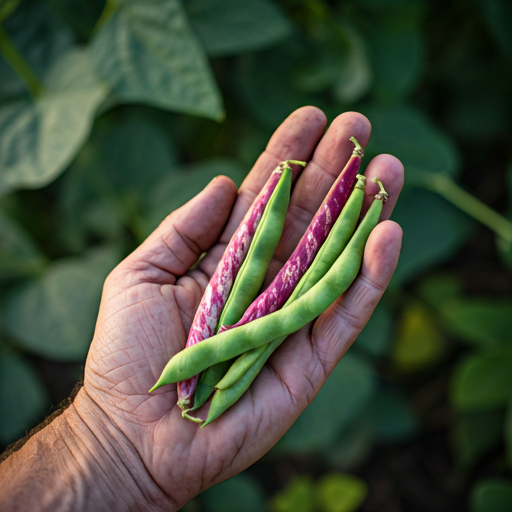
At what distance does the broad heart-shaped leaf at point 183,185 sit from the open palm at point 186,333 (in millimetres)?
566

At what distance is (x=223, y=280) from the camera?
6.74 feet

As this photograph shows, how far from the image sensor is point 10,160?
7.82 feet

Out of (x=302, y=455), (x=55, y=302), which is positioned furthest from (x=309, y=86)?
(x=302, y=455)

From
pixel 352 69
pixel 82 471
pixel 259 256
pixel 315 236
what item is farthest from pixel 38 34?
pixel 82 471

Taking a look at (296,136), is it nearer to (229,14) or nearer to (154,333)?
(229,14)

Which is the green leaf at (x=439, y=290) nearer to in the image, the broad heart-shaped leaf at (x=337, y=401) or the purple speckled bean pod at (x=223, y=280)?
the broad heart-shaped leaf at (x=337, y=401)

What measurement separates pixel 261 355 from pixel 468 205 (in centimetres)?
209

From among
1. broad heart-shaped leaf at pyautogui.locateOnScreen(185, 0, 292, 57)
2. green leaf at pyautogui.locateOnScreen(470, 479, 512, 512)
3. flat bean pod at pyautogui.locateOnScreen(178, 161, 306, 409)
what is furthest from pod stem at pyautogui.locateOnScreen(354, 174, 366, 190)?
green leaf at pyautogui.locateOnScreen(470, 479, 512, 512)

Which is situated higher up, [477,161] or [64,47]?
[64,47]

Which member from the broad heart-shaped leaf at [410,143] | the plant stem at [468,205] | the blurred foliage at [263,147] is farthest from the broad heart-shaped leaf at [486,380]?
the broad heart-shaped leaf at [410,143]

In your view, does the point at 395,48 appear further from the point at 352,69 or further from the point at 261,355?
the point at 261,355

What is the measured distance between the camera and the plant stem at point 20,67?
243 cm

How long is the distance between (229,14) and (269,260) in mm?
1599

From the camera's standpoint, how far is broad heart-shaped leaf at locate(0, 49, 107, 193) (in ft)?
7.52
